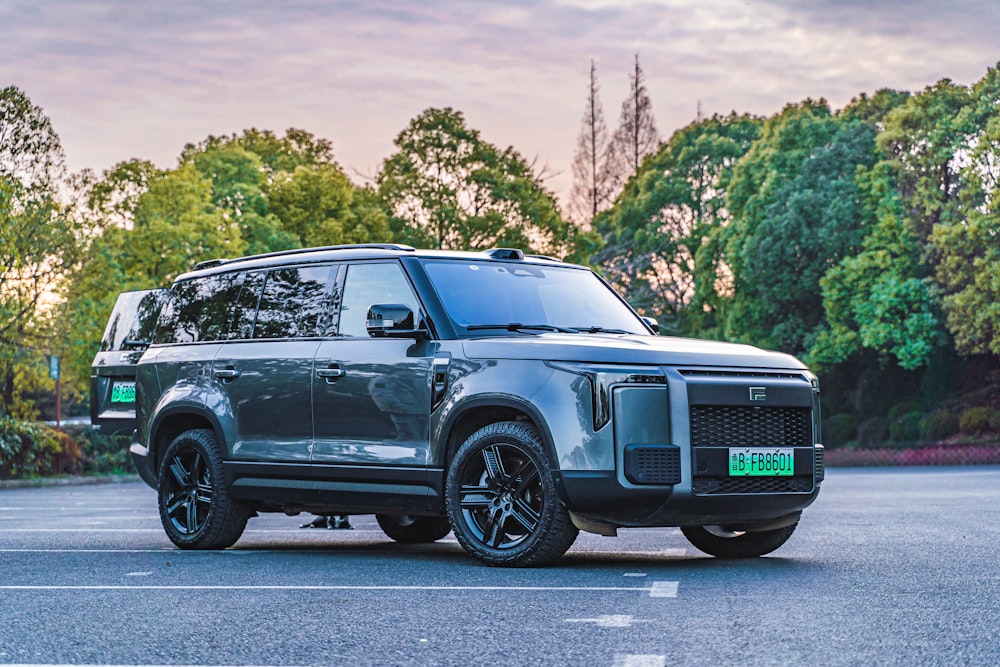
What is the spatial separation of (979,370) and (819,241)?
6808 millimetres

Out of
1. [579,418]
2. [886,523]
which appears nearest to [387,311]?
[579,418]

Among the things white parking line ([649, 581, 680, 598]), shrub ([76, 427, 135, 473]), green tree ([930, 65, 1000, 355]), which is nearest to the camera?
white parking line ([649, 581, 680, 598])

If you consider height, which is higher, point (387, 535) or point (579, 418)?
point (579, 418)

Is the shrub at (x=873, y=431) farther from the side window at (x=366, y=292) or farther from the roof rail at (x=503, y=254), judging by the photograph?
the side window at (x=366, y=292)

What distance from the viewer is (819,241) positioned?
5453 centimetres

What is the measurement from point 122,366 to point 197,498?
2078 mm

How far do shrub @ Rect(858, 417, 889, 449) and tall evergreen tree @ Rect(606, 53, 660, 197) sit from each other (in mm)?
24799

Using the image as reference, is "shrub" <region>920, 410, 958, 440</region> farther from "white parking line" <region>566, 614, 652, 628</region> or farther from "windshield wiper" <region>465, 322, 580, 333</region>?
"white parking line" <region>566, 614, 652, 628</region>

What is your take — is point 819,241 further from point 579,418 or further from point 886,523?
point 579,418

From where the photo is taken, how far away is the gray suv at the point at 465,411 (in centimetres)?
945

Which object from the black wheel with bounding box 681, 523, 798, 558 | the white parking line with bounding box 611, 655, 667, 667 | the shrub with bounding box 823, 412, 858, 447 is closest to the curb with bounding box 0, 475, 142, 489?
the black wheel with bounding box 681, 523, 798, 558

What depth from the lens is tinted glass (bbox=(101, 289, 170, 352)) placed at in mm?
13391

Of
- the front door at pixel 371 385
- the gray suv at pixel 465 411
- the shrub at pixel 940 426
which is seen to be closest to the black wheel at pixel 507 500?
the gray suv at pixel 465 411

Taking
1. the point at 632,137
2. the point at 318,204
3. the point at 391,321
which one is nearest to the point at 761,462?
the point at 391,321
